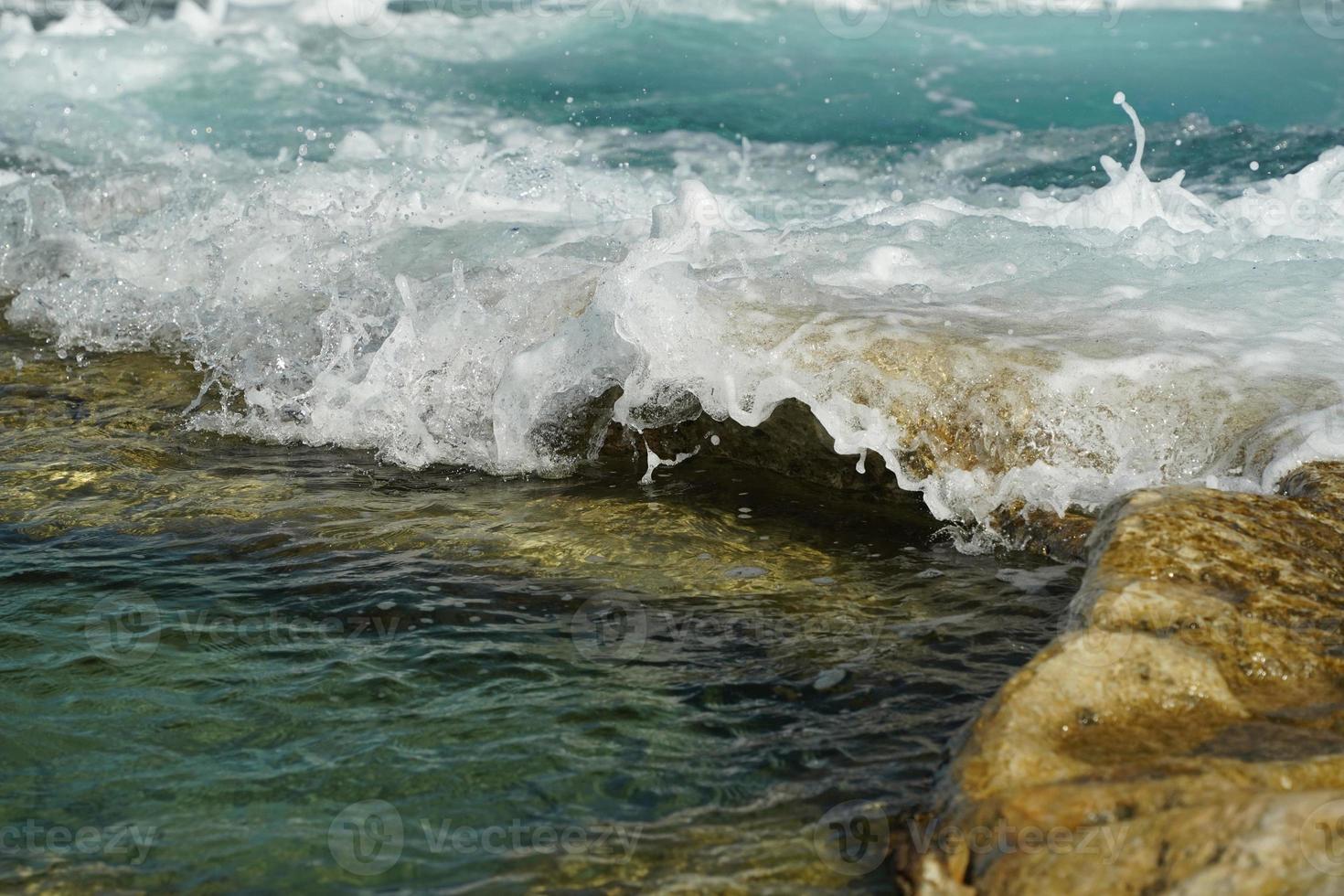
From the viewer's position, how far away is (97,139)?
962 cm

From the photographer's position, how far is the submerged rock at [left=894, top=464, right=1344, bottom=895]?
6.41 feet

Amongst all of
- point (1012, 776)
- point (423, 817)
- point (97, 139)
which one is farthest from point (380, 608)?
point (97, 139)

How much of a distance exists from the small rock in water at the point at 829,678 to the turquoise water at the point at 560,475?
0.07 feet

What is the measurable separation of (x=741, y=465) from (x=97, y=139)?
719cm

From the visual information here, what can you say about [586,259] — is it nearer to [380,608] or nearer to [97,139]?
[380,608]
